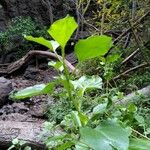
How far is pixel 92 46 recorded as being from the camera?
883 millimetres

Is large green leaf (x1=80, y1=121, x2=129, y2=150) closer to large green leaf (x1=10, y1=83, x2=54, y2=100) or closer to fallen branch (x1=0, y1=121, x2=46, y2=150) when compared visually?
large green leaf (x1=10, y1=83, x2=54, y2=100)

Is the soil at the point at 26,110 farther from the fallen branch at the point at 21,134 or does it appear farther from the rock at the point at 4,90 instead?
the fallen branch at the point at 21,134

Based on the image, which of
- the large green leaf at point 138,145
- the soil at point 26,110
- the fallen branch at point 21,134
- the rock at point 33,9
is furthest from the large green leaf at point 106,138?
the rock at point 33,9

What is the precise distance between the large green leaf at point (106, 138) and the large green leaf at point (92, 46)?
17cm

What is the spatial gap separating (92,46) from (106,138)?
22 centimetres

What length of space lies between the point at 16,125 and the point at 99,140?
3858 millimetres

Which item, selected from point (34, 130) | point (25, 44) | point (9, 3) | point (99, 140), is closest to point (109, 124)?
point (99, 140)

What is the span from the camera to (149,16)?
589 centimetres

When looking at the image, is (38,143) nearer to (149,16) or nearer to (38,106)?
(38,106)

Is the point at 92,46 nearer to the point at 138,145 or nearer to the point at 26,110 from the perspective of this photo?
the point at 138,145

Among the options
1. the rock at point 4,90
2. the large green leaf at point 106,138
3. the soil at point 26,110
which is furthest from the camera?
the rock at point 4,90

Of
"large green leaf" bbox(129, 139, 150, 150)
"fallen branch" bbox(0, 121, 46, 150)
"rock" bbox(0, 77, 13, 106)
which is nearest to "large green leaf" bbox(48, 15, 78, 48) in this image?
"large green leaf" bbox(129, 139, 150, 150)

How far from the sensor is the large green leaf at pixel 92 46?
2.87ft

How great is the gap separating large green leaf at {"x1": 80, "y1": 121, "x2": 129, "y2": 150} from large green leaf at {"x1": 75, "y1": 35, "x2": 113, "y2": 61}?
0.17 m
